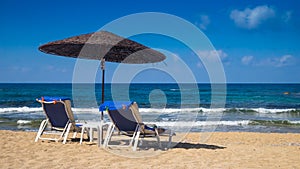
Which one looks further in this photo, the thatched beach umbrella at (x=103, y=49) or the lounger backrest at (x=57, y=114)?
the lounger backrest at (x=57, y=114)

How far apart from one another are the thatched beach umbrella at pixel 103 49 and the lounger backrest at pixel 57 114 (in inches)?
43.6

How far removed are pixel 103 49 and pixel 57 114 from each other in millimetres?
1529

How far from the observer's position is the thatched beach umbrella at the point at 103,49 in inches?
246

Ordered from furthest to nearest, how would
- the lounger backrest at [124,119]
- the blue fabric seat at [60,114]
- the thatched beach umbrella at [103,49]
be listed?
the blue fabric seat at [60,114]
the thatched beach umbrella at [103,49]
the lounger backrest at [124,119]

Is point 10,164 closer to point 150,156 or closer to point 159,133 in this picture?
point 150,156

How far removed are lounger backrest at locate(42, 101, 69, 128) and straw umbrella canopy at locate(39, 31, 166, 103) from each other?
1.11 metres

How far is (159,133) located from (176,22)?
252 centimetres

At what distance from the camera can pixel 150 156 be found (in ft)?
17.9

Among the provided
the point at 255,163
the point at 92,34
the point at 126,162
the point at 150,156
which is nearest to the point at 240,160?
the point at 255,163

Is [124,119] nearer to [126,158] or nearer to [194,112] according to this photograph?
[126,158]

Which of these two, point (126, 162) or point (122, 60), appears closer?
point (126, 162)

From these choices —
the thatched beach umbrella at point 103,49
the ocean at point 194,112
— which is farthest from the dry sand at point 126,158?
the ocean at point 194,112

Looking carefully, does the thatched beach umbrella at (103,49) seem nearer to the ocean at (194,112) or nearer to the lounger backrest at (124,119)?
the lounger backrest at (124,119)

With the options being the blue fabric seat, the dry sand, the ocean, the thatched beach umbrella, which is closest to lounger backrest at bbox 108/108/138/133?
the dry sand
